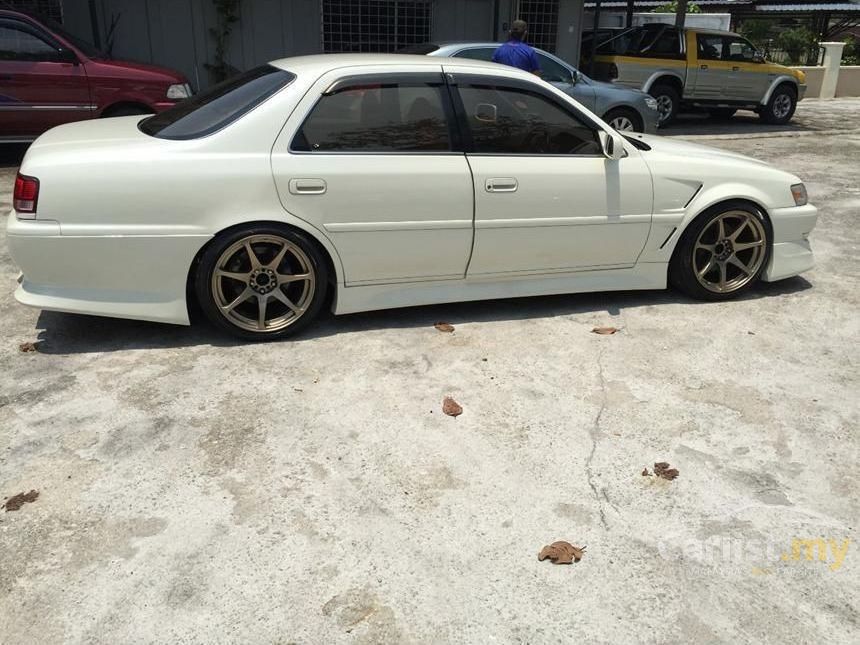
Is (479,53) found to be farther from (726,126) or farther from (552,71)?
(726,126)

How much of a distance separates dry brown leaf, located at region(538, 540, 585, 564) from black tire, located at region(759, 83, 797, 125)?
14.3 metres

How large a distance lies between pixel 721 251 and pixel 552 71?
6.02 metres

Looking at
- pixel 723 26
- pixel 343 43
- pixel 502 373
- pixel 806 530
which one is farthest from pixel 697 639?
pixel 723 26

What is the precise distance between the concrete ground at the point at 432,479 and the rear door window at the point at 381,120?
1082 mm

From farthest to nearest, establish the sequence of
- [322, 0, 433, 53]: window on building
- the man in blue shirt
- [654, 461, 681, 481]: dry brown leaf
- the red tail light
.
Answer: [322, 0, 433, 53]: window on building, the man in blue shirt, the red tail light, [654, 461, 681, 481]: dry brown leaf

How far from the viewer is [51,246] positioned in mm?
3916

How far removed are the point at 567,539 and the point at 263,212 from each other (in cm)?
233

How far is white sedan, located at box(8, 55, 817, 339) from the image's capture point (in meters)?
3.98

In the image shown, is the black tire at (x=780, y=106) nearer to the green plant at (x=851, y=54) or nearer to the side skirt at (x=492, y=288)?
the green plant at (x=851, y=54)

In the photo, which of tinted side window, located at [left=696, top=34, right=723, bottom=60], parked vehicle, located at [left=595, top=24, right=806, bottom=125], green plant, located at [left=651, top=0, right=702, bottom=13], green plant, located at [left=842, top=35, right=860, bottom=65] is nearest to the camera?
parked vehicle, located at [left=595, top=24, right=806, bottom=125]

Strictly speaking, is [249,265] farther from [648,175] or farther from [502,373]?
[648,175]

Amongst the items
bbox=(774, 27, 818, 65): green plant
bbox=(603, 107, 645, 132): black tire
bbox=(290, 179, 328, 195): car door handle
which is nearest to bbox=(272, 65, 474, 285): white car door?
bbox=(290, 179, 328, 195): car door handle

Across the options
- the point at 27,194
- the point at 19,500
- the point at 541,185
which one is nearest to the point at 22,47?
the point at 27,194

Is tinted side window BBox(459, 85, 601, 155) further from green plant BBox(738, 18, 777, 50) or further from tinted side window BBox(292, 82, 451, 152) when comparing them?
green plant BBox(738, 18, 777, 50)
